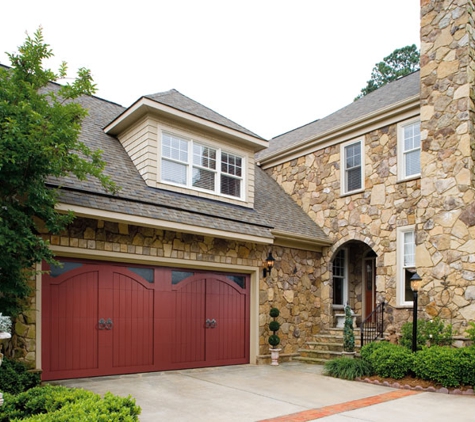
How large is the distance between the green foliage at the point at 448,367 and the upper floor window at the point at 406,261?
2.57 metres

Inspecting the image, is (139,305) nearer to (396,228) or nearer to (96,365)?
(96,365)

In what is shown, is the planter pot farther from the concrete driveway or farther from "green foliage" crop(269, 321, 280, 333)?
the concrete driveway

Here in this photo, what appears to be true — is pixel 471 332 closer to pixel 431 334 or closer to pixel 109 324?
pixel 431 334

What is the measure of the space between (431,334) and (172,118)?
6949mm

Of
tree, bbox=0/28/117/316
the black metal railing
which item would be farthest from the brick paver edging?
tree, bbox=0/28/117/316

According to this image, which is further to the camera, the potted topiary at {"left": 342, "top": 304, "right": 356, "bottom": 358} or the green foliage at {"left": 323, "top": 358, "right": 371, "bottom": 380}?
the potted topiary at {"left": 342, "top": 304, "right": 356, "bottom": 358}

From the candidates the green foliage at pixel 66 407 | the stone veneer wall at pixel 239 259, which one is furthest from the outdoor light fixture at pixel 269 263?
the green foliage at pixel 66 407

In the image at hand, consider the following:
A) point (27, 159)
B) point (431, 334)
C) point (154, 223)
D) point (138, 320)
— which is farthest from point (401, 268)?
point (27, 159)

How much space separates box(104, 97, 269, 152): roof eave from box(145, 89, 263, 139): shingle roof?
0.13m

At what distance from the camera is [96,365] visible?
8398mm

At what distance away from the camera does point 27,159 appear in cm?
619

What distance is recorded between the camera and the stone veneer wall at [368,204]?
1108 cm

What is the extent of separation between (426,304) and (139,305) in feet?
19.4

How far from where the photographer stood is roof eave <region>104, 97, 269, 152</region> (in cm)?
980
